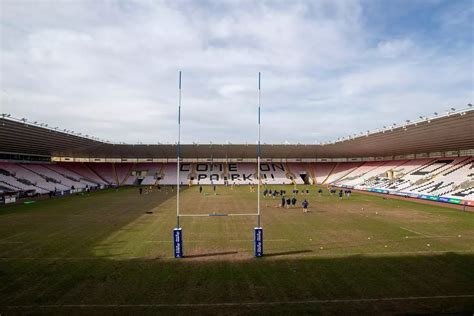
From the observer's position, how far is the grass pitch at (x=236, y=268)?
29.5ft

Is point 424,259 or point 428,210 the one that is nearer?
point 424,259

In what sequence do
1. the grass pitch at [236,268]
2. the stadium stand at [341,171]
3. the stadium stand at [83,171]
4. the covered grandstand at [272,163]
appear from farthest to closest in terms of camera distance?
the stadium stand at [341,171] < the stadium stand at [83,171] < the covered grandstand at [272,163] < the grass pitch at [236,268]

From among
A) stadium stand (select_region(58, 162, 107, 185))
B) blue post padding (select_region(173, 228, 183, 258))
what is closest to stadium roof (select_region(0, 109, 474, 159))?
stadium stand (select_region(58, 162, 107, 185))

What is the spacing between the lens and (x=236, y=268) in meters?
12.0

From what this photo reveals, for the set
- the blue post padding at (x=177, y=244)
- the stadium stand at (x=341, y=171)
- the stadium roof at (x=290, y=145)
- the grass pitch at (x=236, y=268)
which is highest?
the stadium roof at (x=290, y=145)

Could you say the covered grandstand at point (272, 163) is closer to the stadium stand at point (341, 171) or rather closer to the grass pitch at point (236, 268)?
the stadium stand at point (341, 171)

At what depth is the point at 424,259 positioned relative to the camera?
13.0 meters

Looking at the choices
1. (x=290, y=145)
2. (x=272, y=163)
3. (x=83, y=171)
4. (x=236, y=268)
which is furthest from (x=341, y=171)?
(x=236, y=268)

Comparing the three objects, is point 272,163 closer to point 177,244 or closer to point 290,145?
point 290,145

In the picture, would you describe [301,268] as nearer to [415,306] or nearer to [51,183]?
[415,306]

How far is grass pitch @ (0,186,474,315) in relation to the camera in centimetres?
898

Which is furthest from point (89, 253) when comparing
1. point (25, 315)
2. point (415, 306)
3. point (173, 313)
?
point (415, 306)

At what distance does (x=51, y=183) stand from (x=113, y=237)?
41028 mm

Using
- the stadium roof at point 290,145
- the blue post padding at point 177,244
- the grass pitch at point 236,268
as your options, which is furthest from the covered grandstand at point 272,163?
the blue post padding at point 177,244
